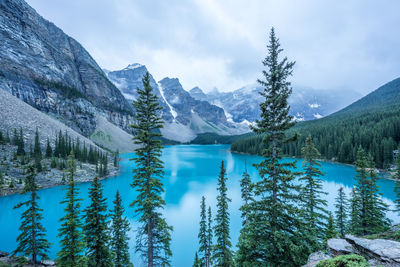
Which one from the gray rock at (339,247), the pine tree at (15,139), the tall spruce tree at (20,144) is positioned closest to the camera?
the gray rock at (339,247)

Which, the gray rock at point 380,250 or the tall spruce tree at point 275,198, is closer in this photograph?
Result: the gray rock at point 380,250

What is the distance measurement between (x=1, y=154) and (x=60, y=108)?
2854 inches

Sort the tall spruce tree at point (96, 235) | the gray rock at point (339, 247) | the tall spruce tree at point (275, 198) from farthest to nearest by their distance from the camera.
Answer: the tall spruce tree at point (96, 235) < the tall spruce tree at point (275, 198) < the gray rock at point (339, 247)

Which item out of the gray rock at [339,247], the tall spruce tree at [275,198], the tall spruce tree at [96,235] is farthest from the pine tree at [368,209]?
the tall spruce tree at [96,235]

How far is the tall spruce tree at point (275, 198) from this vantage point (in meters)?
8.02

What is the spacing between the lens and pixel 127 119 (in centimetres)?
16888

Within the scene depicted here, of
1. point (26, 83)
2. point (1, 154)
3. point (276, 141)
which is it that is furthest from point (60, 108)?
point (276, 141)

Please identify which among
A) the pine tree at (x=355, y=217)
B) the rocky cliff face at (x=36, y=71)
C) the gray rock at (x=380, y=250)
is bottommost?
the pine tree at (x=355, y=217)

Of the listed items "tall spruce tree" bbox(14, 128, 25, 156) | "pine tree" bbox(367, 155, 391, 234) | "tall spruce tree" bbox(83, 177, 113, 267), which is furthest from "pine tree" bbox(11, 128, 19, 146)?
"pine tree" bbox(367, 155, 391, 234)

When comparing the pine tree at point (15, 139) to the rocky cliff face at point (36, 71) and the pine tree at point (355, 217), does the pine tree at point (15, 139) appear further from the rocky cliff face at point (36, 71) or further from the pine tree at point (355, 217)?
the pine tree at point (355, 217)

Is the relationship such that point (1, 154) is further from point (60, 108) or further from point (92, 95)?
point (92, 95)

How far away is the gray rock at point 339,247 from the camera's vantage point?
555 cm

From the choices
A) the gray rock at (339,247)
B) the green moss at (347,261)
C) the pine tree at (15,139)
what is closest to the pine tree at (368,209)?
the gray rock at (339,247)

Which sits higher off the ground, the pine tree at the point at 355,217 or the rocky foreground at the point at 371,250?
the rocky foreground at the point at 371,250
